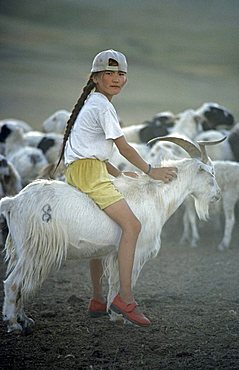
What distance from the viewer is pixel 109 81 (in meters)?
5.02

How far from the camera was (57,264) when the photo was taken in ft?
16.5

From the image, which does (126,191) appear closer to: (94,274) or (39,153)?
(94,274)

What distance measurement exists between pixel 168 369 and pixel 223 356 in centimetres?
44

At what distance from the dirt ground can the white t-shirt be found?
1.30 meters

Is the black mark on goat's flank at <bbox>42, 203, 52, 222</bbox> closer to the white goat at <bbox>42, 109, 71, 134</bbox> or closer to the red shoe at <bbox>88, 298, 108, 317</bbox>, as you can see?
the red shoe at <bbox>88, 298, 108, 317</bbox>

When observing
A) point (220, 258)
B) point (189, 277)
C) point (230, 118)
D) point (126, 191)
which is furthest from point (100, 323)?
point (230, 118)

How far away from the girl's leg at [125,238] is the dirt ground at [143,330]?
35cm

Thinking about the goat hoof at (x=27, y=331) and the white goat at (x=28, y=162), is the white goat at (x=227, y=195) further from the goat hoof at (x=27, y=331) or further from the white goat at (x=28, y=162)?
the goat hoof at (x=27, y=331)

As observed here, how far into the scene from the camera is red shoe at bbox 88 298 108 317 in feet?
18.2

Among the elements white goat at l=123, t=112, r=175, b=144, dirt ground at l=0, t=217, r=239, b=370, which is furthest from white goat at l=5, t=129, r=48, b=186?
dirt ground at l=0, t=217, r=239, b=370

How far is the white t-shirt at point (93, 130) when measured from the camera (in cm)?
490

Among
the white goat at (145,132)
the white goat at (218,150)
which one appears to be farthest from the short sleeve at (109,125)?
the white goat at (145,132)

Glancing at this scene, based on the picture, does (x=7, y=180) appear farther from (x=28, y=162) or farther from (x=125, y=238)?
(x=125, y=238)

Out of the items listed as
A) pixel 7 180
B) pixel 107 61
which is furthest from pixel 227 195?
pixel 107 61
